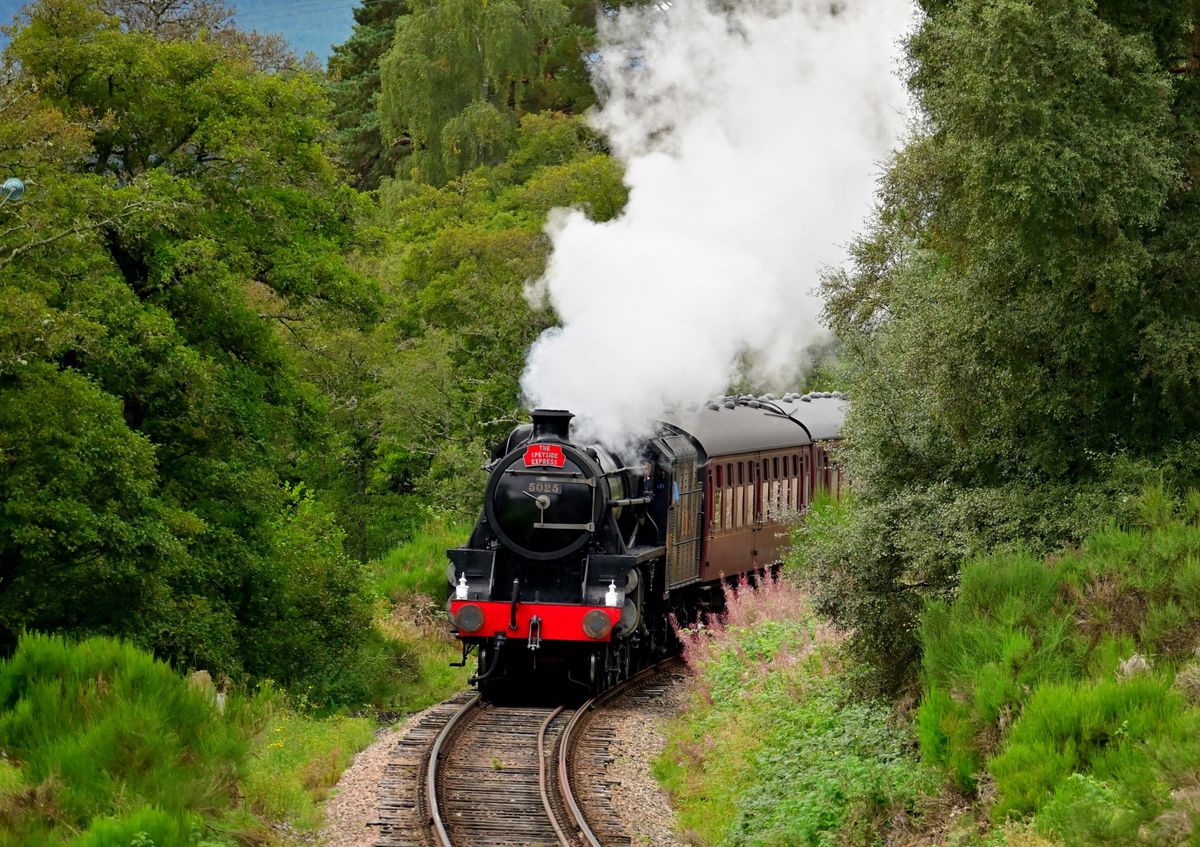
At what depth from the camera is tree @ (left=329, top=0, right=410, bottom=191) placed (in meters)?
53.0

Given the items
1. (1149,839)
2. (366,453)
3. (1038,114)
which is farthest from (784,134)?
(366,453)

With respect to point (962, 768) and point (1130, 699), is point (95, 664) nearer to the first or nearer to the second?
point (962, 768)

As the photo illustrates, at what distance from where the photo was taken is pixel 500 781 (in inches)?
486

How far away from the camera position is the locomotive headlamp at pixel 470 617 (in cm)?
1510

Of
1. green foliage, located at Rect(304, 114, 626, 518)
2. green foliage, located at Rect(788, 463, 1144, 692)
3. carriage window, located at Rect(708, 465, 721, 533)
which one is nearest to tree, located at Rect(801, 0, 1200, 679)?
green foliage, located at Rect(788, 463, 1144, 692)

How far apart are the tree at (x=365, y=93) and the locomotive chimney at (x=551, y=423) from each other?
37.3 m

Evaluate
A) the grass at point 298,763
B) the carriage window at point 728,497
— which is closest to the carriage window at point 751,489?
the carriage window at point 728,497

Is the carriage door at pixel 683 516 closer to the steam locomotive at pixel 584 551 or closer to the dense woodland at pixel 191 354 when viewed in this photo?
the steam locomotive at pixel 584 551

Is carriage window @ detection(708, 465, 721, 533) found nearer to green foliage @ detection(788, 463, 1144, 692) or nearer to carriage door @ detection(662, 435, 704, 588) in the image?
carriage door @ detection(662, 435, 704, 588)

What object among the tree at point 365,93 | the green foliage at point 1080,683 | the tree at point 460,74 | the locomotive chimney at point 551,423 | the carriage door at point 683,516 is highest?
the tree at point 365,93

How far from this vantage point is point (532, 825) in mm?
11000

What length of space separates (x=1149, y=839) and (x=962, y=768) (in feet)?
7.15

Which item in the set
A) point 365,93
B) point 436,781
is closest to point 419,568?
point 436,781

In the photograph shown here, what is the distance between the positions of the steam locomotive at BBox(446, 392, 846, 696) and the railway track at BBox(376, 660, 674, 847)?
848mm
